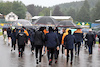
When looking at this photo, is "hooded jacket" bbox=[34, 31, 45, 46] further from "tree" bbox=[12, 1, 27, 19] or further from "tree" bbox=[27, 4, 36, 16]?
"tree" bbox=[27, 4, 36, 16]

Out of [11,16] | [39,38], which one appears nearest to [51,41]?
[39,38]

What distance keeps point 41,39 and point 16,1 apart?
125239mm

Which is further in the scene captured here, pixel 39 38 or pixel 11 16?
pixel 11 16

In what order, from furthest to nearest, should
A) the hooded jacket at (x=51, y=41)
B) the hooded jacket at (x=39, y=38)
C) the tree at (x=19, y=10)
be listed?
the tree at (x=19, y=10) → the hooded jacket at (x=39, y=38) → the hooded jacket at (x=51, y=41)

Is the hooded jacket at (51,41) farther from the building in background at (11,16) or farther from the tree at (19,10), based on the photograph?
the tree at (19,10)

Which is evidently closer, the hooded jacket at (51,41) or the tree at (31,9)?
the hooded jacket at (51,41)

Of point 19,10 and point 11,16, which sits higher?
point 19,10

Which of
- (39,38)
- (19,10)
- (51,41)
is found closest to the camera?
(51,41)

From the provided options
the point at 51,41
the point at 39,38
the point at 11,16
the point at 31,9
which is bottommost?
the point at 11,16

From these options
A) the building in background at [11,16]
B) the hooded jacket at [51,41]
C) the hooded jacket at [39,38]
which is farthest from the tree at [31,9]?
the hooded jacket at [51,41]

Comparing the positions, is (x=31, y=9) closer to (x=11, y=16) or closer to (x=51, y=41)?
(x=11, y=16)

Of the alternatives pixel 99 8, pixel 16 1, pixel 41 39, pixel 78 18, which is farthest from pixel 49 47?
pixel 16 1

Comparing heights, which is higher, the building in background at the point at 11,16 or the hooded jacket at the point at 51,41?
the hooded jacket at the point at 51,41

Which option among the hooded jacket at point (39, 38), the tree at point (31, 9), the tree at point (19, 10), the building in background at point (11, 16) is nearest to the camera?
the hooded jacket at point (39, 38)
